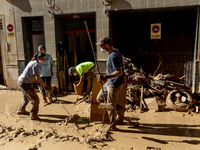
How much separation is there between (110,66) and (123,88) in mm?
901

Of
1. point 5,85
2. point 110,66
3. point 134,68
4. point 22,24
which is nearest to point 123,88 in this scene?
point 110,66

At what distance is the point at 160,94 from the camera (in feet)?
20.9

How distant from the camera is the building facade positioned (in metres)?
7.11

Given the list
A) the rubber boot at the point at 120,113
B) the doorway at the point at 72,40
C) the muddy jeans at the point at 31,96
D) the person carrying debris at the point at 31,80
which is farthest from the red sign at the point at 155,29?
the muddy jeans at the point at 31,96

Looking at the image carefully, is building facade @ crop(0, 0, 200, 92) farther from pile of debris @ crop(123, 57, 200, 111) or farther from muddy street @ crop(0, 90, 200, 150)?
muddy street @ crop(0, 90, 200, 150)

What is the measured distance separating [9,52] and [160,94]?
Answer: 658cm

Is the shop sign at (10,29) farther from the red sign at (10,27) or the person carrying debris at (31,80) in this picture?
the person carrying debris at (31,80)

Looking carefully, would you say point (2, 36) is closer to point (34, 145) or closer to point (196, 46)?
point (34, 145)

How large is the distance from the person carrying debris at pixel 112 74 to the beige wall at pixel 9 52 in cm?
562

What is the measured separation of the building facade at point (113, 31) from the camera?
7.11 m

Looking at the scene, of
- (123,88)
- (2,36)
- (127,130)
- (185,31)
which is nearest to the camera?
(127,130)

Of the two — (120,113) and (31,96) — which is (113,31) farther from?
(31,96)

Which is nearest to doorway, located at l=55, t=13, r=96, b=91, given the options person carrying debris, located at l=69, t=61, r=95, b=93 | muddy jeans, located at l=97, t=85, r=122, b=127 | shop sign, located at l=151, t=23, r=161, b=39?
person carrying debris, located at l=69, t=61, r=95, b=93

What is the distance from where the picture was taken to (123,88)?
197 inches
